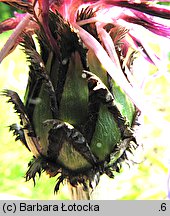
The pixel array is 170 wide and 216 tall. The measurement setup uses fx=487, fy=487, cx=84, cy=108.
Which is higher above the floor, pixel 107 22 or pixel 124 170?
pixel 107 22

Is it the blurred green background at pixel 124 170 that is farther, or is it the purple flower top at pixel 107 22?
the blurred green background at pixel 124 170

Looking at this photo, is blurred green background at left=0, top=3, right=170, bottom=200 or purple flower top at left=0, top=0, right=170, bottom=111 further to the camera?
blurred green background at left=0, top=3, right=170, bottom=200

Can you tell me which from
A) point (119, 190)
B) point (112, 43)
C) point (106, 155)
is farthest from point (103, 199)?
point (119, 190)

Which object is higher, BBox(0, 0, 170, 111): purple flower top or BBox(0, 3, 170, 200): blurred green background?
BBox(0, 0, 170, 111): purple flower top

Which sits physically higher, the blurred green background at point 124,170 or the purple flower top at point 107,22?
the purple flower top at point 107,22

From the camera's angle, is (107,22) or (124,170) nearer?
(107,22)
